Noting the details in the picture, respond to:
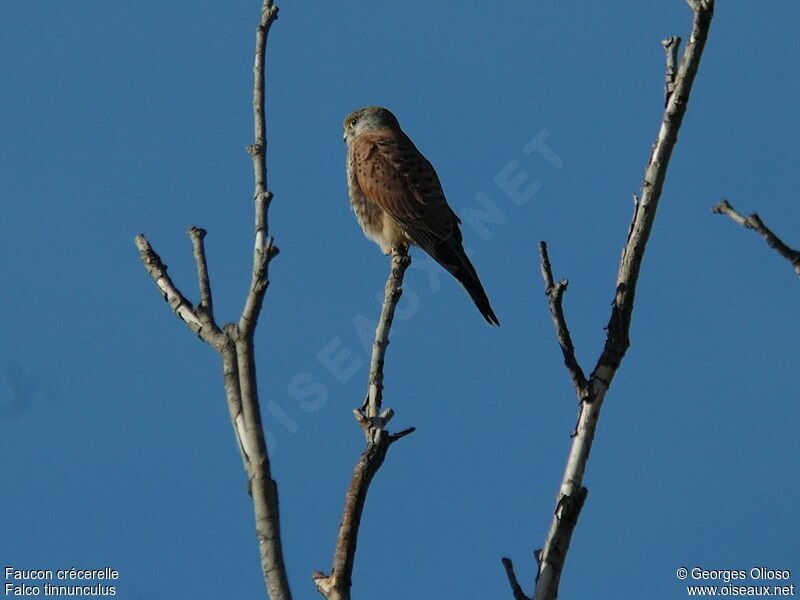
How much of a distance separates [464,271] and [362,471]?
3.26 meters

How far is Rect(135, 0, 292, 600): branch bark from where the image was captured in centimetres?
279

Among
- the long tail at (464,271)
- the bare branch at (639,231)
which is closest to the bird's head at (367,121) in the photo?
the long tail at (464,271)

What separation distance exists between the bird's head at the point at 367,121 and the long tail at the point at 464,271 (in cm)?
129

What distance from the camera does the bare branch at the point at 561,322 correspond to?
311cm

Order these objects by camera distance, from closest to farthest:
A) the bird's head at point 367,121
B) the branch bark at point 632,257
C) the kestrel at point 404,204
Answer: the branch bark at point 632,257
the kestrel at point 404,204
the bird's head at point 367,121

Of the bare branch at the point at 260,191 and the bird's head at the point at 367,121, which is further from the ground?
the bird's head at the point at 367,121

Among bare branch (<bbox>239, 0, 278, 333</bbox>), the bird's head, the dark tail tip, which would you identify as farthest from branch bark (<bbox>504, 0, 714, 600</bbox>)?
the bird's head

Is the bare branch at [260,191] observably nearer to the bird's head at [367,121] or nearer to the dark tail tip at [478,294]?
the dark tail tip at [478,294]

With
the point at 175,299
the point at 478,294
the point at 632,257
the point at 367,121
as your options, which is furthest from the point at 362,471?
the point at 367,121

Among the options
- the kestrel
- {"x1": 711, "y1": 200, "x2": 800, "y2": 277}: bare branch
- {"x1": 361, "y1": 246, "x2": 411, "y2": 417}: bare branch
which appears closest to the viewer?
{"x1": 711, "y1": 200, "x2": 800, "y2": 277}: bare branch

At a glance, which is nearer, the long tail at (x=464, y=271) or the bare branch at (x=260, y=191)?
the bare branch at (x=260, y=191)

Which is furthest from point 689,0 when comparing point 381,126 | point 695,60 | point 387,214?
point 381,126

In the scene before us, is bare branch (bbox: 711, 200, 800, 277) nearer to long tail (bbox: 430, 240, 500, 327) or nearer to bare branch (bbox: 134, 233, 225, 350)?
bare branch (bbox: 134, 233, 225, 350)

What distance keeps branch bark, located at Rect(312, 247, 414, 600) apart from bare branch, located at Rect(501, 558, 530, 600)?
0.41m
